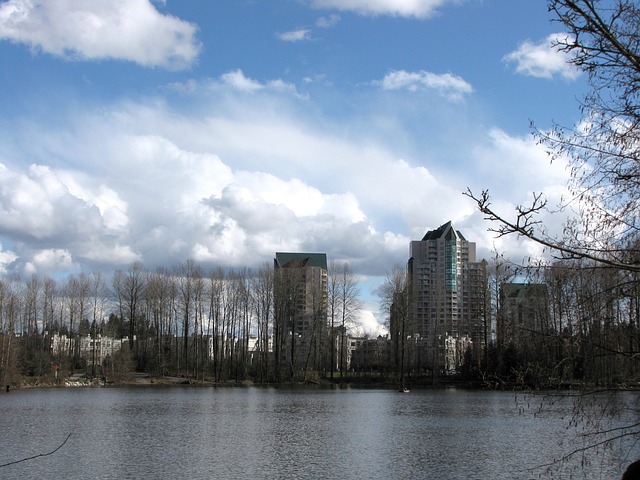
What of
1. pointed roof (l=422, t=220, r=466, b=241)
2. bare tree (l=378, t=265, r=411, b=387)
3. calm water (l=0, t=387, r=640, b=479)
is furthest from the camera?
pointed roof (l=422, t=220, r=466, b=241)

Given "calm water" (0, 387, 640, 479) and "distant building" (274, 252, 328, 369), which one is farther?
"distant building" (274, 252, 328, 369)

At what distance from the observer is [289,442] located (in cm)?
2472

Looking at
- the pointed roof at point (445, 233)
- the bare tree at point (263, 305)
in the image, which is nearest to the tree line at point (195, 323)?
the bare tree at point (263, 305)

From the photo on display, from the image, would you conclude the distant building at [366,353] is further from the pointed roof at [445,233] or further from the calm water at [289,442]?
the calm water at [289,442]

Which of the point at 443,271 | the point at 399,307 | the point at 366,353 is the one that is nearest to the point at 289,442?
the point at 399,307

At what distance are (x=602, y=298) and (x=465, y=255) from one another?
109742 millimetres

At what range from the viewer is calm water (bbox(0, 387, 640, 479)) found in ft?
62.5

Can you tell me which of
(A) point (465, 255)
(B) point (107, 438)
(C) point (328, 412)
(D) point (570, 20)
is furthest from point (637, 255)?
(A) point (465, 255)

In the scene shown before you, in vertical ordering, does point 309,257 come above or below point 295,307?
above

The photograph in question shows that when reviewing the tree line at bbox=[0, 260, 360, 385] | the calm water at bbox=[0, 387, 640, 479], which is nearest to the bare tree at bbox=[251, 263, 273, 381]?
the tree line at bbox=[0, 260, 360, 385]

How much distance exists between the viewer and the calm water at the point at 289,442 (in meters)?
19.0

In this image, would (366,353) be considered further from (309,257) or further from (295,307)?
(295,307)

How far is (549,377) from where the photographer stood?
908 cm

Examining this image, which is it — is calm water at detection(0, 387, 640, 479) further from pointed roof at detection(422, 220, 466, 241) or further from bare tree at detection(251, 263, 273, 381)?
pointed roof at detection(422, 220, 466, 241)
